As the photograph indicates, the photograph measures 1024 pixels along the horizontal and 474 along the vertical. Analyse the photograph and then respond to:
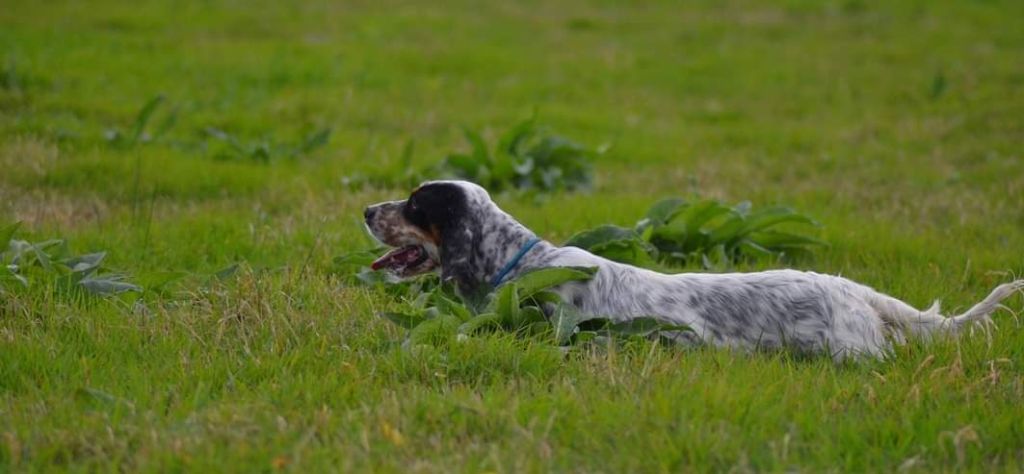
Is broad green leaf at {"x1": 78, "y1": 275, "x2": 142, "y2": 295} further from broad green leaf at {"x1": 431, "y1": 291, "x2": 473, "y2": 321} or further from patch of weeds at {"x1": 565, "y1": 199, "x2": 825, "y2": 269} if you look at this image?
patch of weeds at {"x1": 565, "y1": 199, "x2": 825, "y2": 269}

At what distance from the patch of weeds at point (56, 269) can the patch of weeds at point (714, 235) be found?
3.24 meters

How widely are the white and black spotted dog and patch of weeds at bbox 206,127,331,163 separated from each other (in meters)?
4.79

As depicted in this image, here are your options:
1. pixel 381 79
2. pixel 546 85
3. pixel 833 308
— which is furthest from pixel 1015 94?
pixel 833 308

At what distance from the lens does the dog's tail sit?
6266 millimetres

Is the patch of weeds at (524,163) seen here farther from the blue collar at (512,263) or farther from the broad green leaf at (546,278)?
the broad green leaf at (546,278)

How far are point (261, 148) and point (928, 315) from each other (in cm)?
665

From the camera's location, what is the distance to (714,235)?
8242 millimetres

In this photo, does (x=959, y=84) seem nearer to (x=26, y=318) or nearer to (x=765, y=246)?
(x=765, y=246)

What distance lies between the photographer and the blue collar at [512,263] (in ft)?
21.2

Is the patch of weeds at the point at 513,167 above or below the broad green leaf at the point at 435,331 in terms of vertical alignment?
below

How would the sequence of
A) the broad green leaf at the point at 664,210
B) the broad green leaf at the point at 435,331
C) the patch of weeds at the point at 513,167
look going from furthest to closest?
the patch of weeds at the point at 513,167, the broad green leaf at the point at 664,210, the broad green leaf at the point at 435,331

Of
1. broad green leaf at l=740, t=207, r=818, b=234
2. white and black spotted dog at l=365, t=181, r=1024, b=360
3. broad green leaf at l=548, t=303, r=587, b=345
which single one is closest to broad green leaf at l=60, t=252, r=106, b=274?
white and black spotted dog at l=365, t=181, r=1024, b=360

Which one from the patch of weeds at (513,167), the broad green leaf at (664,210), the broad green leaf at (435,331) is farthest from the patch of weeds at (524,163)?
the broad green leaf at (435,331)

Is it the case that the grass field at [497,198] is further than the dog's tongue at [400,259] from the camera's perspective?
No
